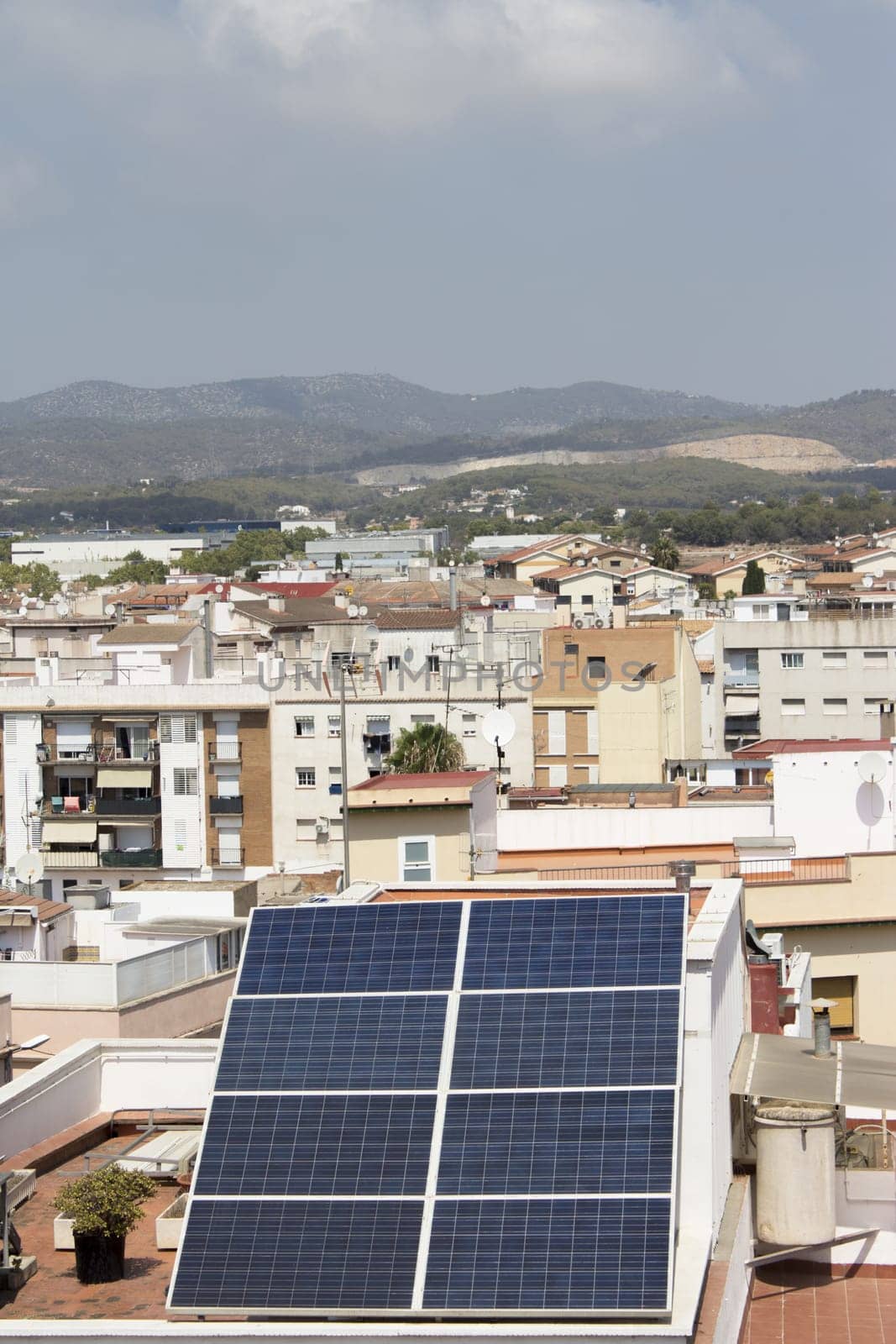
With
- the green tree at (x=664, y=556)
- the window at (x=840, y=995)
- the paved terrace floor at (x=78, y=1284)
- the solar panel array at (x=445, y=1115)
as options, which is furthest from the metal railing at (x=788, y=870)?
the green tree at (x=664, y=556)

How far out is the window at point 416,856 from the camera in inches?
790

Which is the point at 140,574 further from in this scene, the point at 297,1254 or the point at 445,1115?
the point at 297,1254

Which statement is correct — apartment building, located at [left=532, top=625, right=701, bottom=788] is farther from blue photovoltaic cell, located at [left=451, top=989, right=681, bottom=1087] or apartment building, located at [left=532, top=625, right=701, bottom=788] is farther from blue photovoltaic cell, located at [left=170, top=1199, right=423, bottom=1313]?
blue photovoltaic cell, located at [left=170, top=1199, right=423, bottom=1313]

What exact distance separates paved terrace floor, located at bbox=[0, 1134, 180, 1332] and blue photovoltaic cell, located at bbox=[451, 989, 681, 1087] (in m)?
1.60

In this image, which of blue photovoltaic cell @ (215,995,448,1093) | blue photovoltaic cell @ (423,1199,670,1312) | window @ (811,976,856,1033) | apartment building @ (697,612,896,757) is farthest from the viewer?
apartment building @ (697,612,896,757)

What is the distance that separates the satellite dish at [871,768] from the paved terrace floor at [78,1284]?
12.9 metres

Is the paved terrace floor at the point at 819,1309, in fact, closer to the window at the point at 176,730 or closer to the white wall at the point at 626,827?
the white wall at the point at 626,827

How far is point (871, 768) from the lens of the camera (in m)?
20.9

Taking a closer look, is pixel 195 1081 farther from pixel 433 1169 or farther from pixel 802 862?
pixel 802 862

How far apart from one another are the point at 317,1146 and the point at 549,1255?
3.91 ft

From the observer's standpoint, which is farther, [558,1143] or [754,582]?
[754,582]

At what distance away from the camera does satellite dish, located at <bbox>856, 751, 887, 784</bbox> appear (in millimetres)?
20828

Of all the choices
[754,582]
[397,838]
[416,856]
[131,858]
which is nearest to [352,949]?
[416,856]

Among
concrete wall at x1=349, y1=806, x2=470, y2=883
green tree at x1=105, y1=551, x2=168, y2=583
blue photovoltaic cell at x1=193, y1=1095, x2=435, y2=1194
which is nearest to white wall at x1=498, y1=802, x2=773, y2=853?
concrete wall at x1=349, y1=806, x2=470, y2=883
